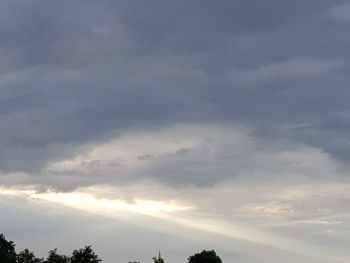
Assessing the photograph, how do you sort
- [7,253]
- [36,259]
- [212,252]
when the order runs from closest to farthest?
[212,252] → [7,253] → [36,259]

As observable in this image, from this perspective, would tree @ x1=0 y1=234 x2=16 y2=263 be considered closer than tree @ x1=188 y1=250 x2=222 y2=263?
No

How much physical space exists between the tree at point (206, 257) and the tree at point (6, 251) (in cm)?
4496

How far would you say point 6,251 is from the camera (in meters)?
→ 154

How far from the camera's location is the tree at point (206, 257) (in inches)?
5354

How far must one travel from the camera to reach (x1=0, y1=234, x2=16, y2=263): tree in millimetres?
146125

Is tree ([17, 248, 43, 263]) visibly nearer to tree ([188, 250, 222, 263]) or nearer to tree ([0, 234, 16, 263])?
tree ([0, 234, 16, 263])

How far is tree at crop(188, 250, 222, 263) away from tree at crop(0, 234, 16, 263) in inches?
1770

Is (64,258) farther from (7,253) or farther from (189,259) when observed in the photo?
(189,259)

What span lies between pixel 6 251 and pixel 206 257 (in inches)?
2099

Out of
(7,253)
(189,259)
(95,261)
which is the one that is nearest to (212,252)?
(189,259)

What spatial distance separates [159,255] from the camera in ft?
403

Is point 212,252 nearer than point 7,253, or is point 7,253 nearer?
point 212,252

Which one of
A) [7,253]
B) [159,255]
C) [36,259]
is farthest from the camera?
[36,259]

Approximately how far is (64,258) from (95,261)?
9.52 m
